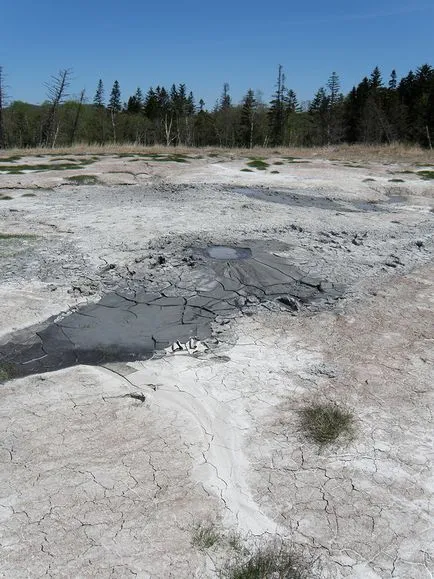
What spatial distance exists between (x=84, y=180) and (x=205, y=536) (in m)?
13.5

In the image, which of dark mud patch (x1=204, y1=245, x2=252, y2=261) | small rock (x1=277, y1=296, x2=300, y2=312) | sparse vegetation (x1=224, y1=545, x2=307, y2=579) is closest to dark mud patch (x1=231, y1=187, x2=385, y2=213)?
dark mud patch (x1=204, y1=245, x2=252, y2=261)

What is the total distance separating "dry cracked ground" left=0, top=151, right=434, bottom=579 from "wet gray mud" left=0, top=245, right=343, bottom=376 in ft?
0.09

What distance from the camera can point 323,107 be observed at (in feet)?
167

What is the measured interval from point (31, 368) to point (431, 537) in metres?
3.47

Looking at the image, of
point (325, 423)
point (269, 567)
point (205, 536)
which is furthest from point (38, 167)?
point (269, 567)

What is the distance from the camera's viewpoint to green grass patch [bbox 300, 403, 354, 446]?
12.4ft

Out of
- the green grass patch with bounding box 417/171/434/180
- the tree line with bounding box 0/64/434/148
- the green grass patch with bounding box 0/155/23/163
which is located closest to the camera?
the green grass patch with bounding box 417/171/434/180

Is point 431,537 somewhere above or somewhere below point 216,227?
below

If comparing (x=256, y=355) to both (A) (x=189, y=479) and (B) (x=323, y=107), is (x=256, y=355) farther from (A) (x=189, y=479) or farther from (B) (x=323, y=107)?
(B) (x=323, y=107)

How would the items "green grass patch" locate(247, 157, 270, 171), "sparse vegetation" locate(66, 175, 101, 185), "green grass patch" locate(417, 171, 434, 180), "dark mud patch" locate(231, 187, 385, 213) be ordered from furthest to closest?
"green grass patch" locate(247, 157, 270, 171) < "green grass patch" locate(417, 171, 434, 180) < "sparse vegetation" locate(66, 175, 101, 185) < "dark mud patch" locate(231, 187, 385, 213)

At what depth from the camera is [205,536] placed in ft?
9.50

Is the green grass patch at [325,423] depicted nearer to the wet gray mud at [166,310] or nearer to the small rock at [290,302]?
the wet gray mud at [166,310]

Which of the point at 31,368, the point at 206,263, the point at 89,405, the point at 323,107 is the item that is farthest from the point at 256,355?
the point at 323,107

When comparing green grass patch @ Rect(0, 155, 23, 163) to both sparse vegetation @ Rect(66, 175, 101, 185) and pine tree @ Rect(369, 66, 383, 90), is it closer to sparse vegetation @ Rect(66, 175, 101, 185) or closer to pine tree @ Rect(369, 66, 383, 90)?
sparse vegetation @ Rect(66, 175, 101, 185)
